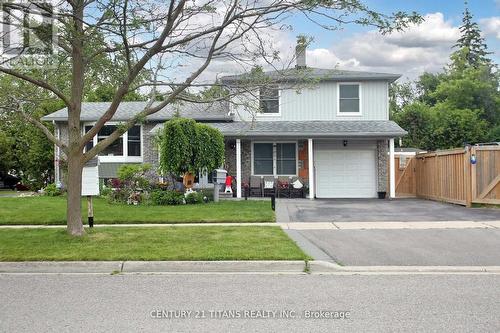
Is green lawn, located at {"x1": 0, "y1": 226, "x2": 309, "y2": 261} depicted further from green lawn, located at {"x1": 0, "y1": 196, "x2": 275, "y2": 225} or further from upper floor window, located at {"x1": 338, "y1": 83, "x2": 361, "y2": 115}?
upper floor window, located at {"x1": 338, "y1": 83, "x2": 361, "y2": 115}

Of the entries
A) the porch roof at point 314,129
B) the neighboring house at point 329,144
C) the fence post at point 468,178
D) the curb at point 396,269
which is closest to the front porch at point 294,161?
the neighboring house at point 329,144

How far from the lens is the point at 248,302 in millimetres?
6590

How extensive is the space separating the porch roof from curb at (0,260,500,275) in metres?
12.1

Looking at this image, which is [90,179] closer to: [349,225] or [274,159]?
[349,225]

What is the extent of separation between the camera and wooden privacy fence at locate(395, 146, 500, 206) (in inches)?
672

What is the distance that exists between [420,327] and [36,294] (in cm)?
491

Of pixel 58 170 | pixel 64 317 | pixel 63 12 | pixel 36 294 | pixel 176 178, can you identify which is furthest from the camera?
pixel 58 170

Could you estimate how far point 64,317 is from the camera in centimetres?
595

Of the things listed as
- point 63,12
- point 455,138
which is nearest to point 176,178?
point 63,12

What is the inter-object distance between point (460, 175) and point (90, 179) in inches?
497

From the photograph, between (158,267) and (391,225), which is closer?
(158,267)

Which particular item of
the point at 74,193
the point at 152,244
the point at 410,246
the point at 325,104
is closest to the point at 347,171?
the point at 325,104

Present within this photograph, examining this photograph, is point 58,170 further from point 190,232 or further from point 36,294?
point 36,294

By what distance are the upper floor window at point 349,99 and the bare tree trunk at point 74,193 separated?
589 inches
